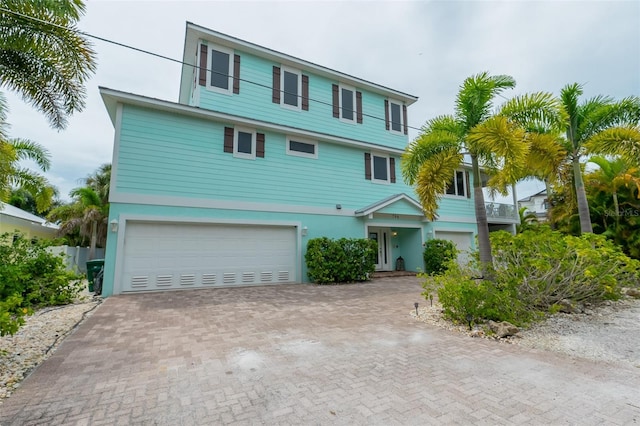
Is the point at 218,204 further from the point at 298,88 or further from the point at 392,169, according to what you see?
the point at 392,169

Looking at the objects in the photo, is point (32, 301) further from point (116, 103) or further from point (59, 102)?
point (116, 103)

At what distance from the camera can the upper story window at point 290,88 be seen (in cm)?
1202

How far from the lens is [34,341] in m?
4.57

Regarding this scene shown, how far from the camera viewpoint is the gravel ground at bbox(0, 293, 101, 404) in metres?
3.40

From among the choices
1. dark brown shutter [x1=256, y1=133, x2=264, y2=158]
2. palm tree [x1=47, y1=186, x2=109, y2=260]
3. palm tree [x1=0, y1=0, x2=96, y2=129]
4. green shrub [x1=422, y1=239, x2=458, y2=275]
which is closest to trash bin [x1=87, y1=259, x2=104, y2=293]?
palm tree [x1=0, y1=0, x2=96, y2=129]

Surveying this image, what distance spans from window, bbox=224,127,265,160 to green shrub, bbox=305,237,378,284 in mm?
3889

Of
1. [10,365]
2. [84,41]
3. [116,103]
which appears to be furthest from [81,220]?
[10,365]

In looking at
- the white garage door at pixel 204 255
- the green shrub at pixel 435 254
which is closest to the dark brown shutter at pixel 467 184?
the green shrub at pixel 435 254

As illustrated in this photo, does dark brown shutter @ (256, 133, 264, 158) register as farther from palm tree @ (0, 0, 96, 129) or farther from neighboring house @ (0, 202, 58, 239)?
neighboring house @ (0, 202, 58, 239)

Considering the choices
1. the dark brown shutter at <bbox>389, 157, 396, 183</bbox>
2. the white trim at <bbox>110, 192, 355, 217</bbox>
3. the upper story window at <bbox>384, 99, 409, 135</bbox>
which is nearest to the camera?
the white trim at <bbox>110, 192, 355, 217</bbox>

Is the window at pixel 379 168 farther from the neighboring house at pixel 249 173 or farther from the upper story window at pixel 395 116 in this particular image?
the upper story window at pixel 395 116

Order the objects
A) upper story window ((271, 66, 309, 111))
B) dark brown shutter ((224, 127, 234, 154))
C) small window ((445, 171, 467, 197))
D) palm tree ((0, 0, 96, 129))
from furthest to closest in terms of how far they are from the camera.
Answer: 1. small window ((445, 171, 467, 197))
2. upper story window ((271, 66, 309, 111))
3. dark brown shutter ((224, 127, 234, 154))
4. palm tree ((0, 0, 96, 129))

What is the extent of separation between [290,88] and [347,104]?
2.75m

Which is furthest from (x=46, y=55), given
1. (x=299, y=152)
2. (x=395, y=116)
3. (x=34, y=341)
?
(x=395, y=116)
